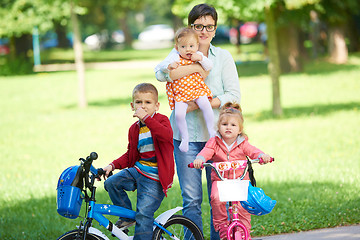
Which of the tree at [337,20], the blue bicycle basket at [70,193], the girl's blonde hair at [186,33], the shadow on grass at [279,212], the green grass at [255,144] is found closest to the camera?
the blue bicycle basket at [70,193]

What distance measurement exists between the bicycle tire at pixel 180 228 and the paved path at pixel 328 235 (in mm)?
1249

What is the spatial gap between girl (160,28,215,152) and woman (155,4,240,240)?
58 millimetres

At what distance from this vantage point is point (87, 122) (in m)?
15.7

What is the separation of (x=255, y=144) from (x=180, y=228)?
6.74 metres

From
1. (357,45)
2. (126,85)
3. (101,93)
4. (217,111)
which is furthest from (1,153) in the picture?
(357,45)

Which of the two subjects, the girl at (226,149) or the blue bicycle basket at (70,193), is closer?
the blue bicycle basket at (70,193)

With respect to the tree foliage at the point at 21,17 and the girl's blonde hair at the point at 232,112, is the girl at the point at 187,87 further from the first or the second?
the tree foliage at the point at 21,17

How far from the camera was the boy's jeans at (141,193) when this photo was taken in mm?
4367

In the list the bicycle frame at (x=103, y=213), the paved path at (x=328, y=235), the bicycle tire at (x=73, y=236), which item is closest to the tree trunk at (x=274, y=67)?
the paved path at (x=328, y=235)

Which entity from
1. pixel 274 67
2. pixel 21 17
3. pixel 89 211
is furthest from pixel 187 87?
pixel 21 17

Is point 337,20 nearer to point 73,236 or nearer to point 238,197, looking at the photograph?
point 238,197

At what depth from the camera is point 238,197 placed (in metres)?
4.10

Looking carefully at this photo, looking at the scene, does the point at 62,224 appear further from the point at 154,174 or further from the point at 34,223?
the point at 154,174

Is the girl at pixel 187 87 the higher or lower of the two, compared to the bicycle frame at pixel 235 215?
higher
